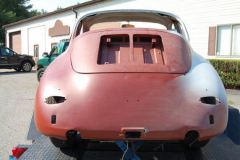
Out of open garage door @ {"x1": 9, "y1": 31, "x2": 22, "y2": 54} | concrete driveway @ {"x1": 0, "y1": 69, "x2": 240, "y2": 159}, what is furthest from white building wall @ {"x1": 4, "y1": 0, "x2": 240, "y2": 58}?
open garage door @ {"x1": 9, "y1": 31, "x2": 22, "y2": 54}

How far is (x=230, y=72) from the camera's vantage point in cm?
928

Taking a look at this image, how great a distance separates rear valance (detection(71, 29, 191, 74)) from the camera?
6.34 ft

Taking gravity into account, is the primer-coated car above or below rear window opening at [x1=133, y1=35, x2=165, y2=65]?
below

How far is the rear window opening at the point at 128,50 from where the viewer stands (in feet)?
6.97

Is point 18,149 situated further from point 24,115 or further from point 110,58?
point 24,115

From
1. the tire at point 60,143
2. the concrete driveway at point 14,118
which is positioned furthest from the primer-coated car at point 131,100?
the concrete driveway at point 14,118

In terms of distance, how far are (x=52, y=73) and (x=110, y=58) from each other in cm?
55

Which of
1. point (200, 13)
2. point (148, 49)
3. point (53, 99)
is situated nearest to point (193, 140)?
point (148, 49)

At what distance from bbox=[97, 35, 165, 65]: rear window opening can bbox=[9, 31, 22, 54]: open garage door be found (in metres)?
26.2

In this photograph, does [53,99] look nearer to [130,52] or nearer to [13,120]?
[130,52]

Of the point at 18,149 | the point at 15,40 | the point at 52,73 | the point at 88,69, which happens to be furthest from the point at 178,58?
the point at 15,40

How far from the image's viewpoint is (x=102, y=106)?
70.9 inches

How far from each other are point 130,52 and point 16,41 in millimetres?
27912

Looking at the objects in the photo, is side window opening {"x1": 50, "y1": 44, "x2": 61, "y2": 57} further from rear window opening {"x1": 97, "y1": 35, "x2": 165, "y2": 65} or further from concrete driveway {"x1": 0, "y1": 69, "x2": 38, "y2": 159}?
rear window opening {"x1": 97, "y1": 35, "x2": 165, "y2": 65}
